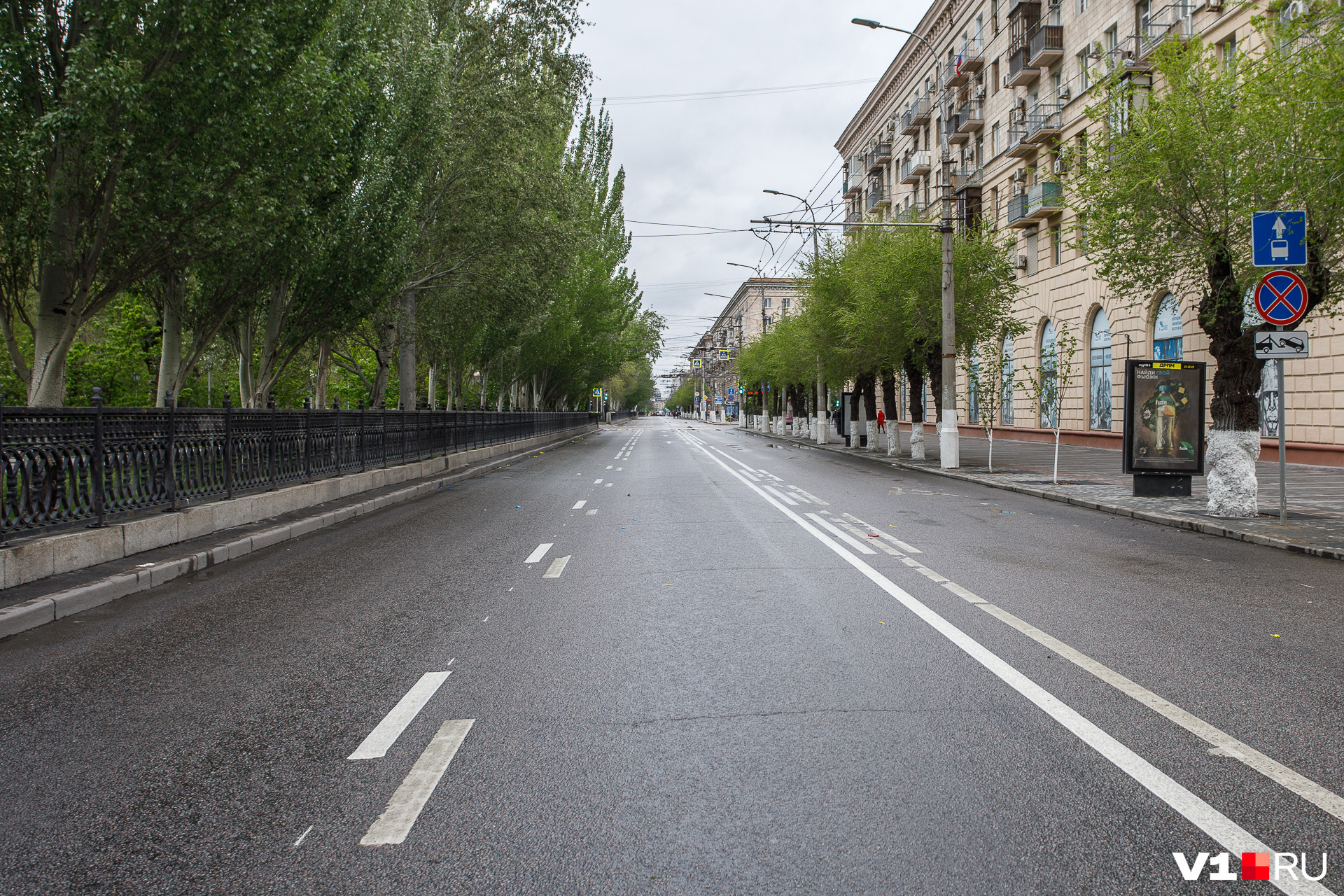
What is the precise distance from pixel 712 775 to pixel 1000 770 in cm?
114

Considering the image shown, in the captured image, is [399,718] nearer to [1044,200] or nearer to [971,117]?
[1044,200]

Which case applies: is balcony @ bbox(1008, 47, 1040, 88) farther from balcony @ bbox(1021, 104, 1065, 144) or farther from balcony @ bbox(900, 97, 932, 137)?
balcony @ bbox(900, 97, 932, 137)

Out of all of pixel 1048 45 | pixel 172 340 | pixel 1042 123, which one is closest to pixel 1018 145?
pixel 1042 123

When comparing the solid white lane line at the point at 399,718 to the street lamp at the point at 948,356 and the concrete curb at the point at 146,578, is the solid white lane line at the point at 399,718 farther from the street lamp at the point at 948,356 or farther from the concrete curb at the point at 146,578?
the street lamp at the point at 948,356

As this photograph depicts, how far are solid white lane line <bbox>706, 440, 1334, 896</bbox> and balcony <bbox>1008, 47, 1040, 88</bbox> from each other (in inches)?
1379

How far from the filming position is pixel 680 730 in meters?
4.12

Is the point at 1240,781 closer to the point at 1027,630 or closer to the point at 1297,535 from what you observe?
the point at 1027,630

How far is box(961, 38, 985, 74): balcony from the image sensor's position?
40656 millimetres

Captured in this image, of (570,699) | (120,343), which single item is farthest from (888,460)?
(120,343)

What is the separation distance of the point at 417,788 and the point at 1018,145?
3732cm

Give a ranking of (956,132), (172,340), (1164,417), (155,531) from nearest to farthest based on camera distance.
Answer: (155,531), (1164,417), (172,340), (956,132)

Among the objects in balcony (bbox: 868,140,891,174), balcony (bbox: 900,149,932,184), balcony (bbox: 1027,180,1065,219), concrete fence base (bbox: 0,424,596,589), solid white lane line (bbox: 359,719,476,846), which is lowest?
solid white lane line (bbox: 359,719,476,846)

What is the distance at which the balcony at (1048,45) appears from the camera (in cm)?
3347

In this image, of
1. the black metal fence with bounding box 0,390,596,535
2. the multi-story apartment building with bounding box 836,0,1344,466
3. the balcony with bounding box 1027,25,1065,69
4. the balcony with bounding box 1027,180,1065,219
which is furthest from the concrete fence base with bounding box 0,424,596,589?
the balcony with bounding box 1027,25,1065,69
